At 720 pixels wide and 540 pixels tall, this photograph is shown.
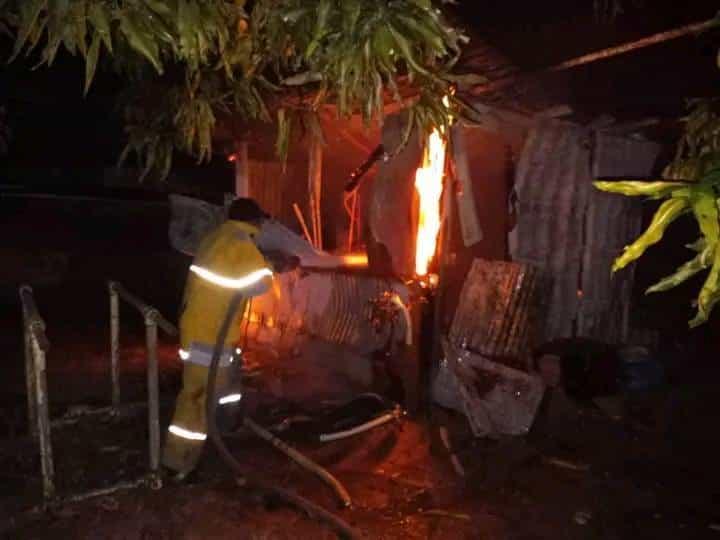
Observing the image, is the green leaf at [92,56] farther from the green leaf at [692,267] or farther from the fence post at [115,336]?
the fence post at [115,336]

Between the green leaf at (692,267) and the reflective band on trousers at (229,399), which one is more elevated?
the green leaf at (692,267)

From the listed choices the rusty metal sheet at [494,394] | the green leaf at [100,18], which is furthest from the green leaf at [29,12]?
the rusty metal sheet at [494,394]

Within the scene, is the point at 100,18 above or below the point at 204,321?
above

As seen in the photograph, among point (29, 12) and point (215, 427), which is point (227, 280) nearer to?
point (215, 427)

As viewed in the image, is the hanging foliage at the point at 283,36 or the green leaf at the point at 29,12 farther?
the hanging foliage at the point at 283,36

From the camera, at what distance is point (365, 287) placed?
8.66 meters

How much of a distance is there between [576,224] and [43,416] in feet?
21.0

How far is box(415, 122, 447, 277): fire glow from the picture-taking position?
757 centimetres

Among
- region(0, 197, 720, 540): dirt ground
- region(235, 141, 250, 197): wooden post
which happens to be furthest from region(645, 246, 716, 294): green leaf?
region(235, 141, 250, 197): wooden post

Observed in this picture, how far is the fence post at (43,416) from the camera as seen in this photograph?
4531mm

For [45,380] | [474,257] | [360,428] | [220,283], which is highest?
[474,257]

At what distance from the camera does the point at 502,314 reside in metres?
7.68

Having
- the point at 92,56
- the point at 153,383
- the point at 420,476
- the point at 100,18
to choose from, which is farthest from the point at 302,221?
the point at 100,18

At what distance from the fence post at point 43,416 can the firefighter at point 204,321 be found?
103 cm
